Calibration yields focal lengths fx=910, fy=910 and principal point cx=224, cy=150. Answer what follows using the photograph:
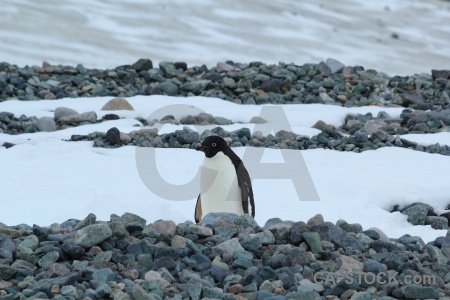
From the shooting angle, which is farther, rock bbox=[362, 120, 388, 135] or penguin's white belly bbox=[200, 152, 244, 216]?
rock bbox=[362, 120, 388, 135]

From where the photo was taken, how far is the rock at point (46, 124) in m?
8.68

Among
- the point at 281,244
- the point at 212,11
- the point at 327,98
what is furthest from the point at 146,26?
the point at 281,244

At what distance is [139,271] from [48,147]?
3.87 meters

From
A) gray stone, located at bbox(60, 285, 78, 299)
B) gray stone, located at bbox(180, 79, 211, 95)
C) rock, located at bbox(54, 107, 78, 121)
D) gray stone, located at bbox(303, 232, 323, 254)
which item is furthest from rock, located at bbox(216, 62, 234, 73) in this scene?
gray stone, located at bbox(60, 285, 78, 299)

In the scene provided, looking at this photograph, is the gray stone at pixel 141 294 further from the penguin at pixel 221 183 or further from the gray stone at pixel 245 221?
the penguin at pixel 221 183

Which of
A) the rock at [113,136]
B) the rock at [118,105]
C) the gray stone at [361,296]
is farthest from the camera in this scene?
the rock at [118,105]

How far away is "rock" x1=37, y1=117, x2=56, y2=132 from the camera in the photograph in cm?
868

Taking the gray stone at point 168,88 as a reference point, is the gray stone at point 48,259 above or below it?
below

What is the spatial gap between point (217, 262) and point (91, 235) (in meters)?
0.63

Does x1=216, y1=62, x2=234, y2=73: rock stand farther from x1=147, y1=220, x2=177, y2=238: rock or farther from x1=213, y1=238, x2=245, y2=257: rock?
x1=213, y1=238, x2=245, y2=257: rock

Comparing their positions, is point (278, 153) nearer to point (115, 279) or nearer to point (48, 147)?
point (48, 147)

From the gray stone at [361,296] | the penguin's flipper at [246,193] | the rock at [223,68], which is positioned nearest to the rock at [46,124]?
the penguin's flipper at [246,193]

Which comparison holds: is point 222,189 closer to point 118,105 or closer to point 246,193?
point 246,193

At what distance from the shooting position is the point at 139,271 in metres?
4.19
